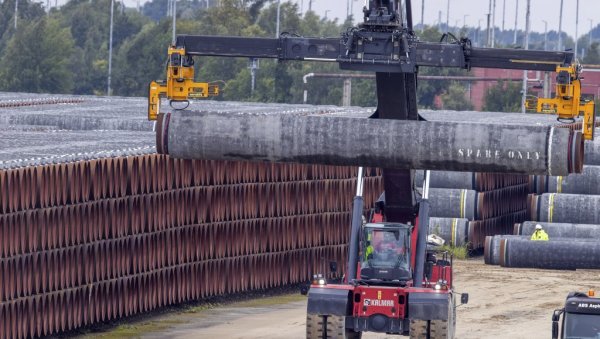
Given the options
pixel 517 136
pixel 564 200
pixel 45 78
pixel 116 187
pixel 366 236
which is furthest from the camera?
pixel 45 78

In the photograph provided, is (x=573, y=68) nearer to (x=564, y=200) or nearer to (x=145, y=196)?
(x=145, y=196)

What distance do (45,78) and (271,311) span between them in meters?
81.8

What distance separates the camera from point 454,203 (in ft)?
179

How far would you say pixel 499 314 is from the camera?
131 ft

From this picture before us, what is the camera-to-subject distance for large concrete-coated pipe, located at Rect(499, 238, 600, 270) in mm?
50125

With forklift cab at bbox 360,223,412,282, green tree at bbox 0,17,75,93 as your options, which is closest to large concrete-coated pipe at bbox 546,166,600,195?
forklift cab at bbox 360,223,412,282

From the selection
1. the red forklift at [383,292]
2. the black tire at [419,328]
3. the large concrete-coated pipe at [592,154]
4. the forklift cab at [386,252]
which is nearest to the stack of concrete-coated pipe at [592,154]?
the large concrete-coated pipe at [592,154]

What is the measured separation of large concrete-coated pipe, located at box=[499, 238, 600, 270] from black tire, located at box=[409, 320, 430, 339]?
22.1 metres

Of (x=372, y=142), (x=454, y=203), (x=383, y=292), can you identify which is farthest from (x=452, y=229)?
(x=372, y=142)

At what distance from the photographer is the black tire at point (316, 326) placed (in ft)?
95.4

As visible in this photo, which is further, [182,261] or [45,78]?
[45,78]

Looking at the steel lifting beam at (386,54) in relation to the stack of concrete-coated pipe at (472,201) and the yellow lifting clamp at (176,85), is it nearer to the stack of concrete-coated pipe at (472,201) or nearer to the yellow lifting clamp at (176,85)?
the yellow lifting clamp at (176,85)

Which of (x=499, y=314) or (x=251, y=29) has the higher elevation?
(x=251, y=29)

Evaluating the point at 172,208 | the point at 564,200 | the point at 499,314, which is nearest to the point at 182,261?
the point at 172,208
